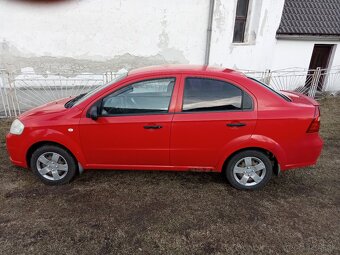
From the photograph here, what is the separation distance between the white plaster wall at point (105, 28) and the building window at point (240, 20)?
65.6 inches

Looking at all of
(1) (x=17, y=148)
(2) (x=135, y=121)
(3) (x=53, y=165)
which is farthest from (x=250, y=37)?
(1) (x=17, y=148)

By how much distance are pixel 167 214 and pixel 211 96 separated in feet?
4.97

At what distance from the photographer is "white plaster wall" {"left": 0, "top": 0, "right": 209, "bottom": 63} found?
22.0 feet

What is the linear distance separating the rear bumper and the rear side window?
0.90m

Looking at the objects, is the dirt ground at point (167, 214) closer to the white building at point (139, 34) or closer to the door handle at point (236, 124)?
the door handle at point (236, 124)

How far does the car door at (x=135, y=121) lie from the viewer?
3.25m

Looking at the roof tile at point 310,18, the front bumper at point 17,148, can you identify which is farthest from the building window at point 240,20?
the front bumper at point 17,148

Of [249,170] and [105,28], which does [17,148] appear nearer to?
[249,170]

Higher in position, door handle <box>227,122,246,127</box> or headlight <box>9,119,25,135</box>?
door handle <box>227,122,246,127</box>

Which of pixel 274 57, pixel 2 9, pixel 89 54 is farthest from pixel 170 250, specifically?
pixel 274 57

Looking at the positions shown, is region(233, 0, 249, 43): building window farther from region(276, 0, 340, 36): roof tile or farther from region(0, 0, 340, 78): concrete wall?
Answer: region(276, 0, 340, 36): roof tile

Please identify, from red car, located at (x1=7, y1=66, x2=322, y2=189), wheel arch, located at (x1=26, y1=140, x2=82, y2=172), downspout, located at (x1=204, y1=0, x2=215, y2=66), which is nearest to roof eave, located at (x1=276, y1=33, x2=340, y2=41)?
downspout, located at (x1=204, y1=0, x2=215, y2=66)

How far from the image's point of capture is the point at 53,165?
11.6 feet

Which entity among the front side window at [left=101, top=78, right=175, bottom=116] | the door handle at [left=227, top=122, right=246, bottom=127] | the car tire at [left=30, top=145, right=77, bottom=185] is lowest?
the car tire at [left=30, top=145, right=77, bottom=185]
